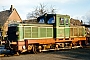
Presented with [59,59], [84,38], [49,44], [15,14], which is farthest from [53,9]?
[59,59]

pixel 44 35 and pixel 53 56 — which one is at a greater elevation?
pixel 44 35

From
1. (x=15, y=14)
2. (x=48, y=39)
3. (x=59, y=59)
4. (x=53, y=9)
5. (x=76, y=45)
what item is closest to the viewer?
(x=59, y=59)

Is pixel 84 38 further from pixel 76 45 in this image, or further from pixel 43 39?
pixel 43 39

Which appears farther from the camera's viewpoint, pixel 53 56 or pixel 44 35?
pixel 44 35

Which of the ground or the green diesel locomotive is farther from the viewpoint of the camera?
the green diesel locomotive

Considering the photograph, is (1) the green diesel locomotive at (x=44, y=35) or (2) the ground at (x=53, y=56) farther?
(1) the green diesel locomotive at (x=44, y=35)

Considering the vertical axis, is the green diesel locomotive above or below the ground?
above

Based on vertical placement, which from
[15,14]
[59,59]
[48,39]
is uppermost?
[15,14]

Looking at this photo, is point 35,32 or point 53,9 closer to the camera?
point 35,32

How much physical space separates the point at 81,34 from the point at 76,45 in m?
1.26

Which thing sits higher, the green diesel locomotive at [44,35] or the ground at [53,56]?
the green diesel locomotive at [44,35]

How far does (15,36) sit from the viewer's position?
13.7m

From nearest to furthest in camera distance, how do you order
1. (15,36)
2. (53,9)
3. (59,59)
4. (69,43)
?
1. (59,59)
2. (15,36)
3. (69,43)
4. (53,9)

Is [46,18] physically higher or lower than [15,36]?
higher
